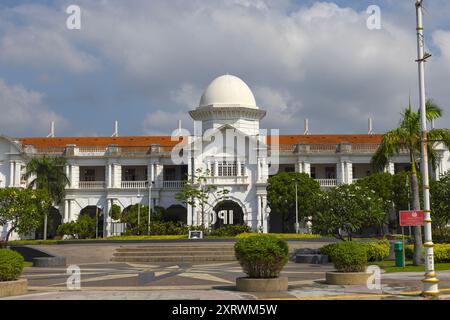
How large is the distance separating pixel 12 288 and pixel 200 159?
37331 millimetres

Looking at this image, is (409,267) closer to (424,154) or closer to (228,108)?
(424,154)

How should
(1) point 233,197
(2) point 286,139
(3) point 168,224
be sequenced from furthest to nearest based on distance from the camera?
(2) point 286,139 < (1) point 233,197 < (3) point 168,224

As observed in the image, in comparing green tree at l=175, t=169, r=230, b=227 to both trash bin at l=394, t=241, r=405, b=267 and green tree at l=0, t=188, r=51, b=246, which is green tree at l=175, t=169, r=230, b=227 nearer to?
green tree at l=0, t=188, r=51, b=246

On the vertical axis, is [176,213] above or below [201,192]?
below

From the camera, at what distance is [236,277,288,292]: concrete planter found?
52.6ft

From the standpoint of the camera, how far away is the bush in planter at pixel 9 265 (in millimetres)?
15531

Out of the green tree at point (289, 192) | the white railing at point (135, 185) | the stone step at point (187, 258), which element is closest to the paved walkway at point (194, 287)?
the stone step at point (187, 258)

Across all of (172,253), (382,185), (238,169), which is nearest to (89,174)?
(238,169)

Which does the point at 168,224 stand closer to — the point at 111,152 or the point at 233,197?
the point at 233,197

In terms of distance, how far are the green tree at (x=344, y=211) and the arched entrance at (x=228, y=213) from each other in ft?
79.5

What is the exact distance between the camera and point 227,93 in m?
56.2
